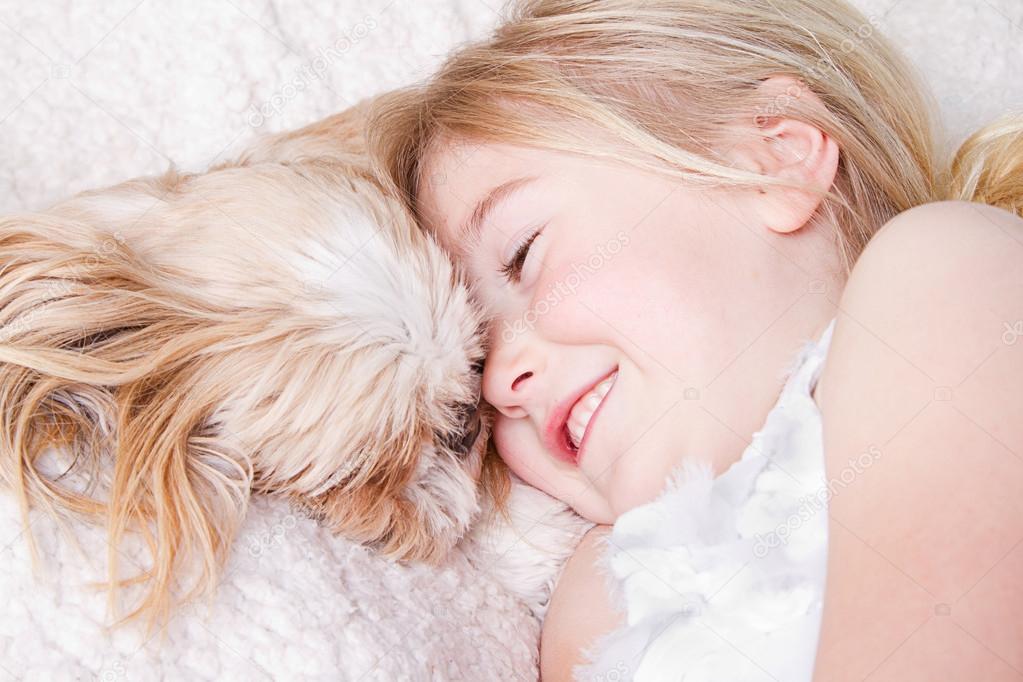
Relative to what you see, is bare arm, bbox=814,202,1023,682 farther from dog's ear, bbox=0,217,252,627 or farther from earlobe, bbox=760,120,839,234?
dog's ear, bbox=0,217,252,627

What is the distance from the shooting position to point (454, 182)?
1522 millimetres

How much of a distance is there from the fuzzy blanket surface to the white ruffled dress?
20 cm


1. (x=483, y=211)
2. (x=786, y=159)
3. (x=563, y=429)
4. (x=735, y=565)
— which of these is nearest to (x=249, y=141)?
(x=483, y=211)

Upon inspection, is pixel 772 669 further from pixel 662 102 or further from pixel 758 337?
pixel 662 102

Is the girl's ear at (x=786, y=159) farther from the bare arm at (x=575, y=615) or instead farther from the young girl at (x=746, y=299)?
the bare arm at (x=575, y=615)

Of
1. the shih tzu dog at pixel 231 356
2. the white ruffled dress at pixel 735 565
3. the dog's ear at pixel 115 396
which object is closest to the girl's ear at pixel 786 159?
the white ruffled dress at pixel 735 565

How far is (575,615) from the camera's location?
1454mm

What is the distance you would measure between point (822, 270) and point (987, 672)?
64 cm

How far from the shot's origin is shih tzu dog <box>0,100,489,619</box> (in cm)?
122

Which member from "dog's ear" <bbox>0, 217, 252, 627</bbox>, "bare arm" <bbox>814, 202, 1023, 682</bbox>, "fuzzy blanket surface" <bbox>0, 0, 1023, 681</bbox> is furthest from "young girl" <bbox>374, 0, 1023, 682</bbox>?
"dog's ear" <bbox>0, 217, 252, 627</bbox>

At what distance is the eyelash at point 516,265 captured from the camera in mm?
→ 1440

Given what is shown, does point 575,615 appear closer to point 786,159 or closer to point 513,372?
point 513,372

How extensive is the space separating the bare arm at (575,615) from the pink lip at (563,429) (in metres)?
0.15

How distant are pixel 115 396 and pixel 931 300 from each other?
951mm
